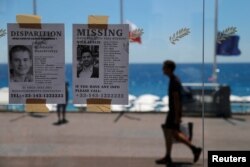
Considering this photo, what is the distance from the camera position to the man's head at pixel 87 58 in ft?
15.0

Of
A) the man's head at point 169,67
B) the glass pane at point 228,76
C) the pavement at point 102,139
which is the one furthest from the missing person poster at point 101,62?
the glass pane at point 228,76

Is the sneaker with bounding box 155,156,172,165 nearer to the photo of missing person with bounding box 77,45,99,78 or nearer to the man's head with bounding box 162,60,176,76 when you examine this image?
the man's head with bounding box 162,60,176,76

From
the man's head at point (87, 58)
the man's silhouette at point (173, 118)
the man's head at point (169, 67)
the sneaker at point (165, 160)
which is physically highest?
the man's head at point (87, 58)

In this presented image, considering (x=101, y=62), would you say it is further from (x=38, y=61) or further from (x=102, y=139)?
(x=102, y=139)

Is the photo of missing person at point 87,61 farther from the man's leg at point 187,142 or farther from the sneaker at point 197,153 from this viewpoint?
the sneaker at point 197,153

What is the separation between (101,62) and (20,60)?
2.56 feet

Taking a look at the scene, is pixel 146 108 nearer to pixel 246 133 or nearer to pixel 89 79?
pixel 89 79

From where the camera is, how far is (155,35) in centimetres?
463

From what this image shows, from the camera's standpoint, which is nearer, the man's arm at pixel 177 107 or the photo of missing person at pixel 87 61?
the photo of missing person at pixel 87 61

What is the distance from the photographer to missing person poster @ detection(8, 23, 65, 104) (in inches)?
181

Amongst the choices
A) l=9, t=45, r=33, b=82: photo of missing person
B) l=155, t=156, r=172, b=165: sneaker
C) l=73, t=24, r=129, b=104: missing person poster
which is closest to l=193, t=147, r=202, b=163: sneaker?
l=155, t=156, r=172, b=165: sneaker

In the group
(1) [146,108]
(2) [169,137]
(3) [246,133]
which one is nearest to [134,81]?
(1) [146,108]

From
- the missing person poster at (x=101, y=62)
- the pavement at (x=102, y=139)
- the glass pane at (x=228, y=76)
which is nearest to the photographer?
the missing person poster at (x=101, y=62)

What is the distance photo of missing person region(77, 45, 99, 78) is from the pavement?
41 cm
